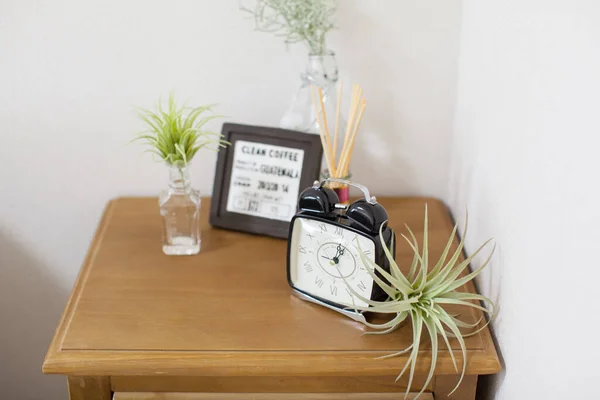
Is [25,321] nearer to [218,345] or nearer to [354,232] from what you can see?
[218,345]

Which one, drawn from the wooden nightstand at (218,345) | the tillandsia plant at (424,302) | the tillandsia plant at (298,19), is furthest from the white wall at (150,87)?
the tillandsia plant at (424,302)

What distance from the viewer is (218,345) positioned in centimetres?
97

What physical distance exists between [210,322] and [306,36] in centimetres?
55

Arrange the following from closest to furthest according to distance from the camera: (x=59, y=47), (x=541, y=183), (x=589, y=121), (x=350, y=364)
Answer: (x=589, y=121) → (x=541, y=183) → (x=350, y=364) → (x=59, y=47)

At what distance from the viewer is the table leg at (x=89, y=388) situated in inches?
38.3

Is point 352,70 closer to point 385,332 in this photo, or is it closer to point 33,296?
point 385,332

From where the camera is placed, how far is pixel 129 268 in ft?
3.85

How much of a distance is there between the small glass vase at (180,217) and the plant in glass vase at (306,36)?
236mm

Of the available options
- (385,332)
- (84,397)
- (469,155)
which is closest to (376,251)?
(385,332)

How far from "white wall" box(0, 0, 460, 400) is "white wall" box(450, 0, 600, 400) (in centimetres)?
22

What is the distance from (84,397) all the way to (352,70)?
785 millimetres

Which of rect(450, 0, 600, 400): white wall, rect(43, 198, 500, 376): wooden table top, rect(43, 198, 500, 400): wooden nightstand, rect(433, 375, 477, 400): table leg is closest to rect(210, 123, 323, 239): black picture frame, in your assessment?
rect(43, 198, 500, 376): wooden table top

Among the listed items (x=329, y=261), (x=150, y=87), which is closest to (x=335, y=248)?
(x=329, y=261)

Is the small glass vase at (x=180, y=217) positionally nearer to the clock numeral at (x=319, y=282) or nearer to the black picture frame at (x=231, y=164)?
the black picture frame at (x=231, y=164)
